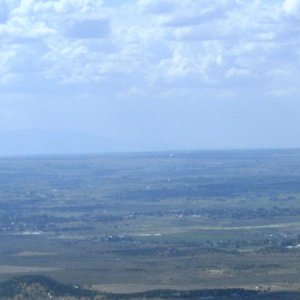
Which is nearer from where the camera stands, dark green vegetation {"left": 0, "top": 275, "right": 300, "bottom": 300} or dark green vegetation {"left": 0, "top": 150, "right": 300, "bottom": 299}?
dark green vegetation {"left": 0, "top": 275, "right": 300, "bottom": 300}

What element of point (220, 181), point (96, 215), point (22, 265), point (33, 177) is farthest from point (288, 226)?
point (33, 177)

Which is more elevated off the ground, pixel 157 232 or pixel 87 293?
pixel 157 232

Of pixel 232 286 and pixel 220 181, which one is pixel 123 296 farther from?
pixel 220 181

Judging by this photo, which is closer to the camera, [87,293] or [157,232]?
[87,293]

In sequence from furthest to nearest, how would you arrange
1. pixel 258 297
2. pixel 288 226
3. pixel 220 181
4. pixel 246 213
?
1. pixel 220 181
2. pixel 246 213
3. pixel 288 226
4. pixel 258 297

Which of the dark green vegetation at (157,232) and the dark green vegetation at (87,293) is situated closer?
the dark green vegetation at (87,293)

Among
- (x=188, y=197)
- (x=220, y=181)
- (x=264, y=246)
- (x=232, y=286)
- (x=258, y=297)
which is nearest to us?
(x=258, y=297)

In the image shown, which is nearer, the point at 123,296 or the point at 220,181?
the point at 123,296

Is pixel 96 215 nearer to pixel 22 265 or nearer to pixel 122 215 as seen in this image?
pixel 122 215
